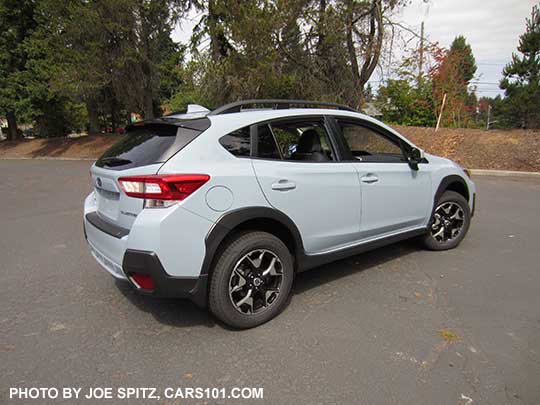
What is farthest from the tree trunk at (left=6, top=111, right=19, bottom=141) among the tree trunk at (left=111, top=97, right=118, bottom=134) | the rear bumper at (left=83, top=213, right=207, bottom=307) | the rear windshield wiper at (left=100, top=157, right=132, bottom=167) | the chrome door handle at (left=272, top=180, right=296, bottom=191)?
the chrome door handle at (left=272, top=180, right=296, bottom=191)

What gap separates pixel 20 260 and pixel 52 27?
707 inches

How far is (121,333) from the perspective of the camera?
2686mm

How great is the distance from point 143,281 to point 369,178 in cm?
218

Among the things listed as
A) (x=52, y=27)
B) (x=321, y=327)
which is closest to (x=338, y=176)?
(x=321, y=327)

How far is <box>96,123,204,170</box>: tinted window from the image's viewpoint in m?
2.50

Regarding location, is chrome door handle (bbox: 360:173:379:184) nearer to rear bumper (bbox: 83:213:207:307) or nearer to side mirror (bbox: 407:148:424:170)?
side mirror (bbox: 407:148:424:170)

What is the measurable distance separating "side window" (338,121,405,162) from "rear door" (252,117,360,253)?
0.28 metres

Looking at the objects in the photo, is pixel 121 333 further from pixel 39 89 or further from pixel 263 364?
pixel 39 89

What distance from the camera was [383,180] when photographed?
3.40 m

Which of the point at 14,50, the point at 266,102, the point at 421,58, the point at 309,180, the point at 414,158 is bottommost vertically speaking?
the point at 309,180

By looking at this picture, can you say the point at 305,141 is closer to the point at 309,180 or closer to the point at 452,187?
the point at 309,180

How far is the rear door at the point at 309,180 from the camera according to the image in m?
2.74

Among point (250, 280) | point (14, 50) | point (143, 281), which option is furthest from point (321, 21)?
point (14, 50)

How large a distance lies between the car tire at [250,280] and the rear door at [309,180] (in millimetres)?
294
